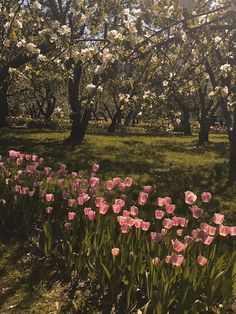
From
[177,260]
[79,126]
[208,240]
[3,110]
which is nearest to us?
[177,260]

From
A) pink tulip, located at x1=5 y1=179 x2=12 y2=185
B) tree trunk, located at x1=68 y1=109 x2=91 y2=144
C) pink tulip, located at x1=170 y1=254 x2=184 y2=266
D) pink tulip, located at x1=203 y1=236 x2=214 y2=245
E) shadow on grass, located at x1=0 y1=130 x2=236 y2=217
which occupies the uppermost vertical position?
tree trunk, located at x1=68 y1=109 x2=91 y2=144

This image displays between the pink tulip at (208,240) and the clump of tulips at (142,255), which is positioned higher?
the pink tulip at (208,240)

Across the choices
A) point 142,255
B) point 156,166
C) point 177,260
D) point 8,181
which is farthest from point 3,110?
point 177,260

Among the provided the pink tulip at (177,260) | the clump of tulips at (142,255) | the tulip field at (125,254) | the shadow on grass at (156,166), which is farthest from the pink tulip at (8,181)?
the shadow on grass at (156,166)

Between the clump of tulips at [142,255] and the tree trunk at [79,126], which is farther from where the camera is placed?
the tree trunk at [79,126]

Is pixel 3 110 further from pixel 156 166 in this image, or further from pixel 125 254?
pixel 125 254

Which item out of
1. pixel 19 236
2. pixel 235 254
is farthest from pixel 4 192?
pixel 235 254

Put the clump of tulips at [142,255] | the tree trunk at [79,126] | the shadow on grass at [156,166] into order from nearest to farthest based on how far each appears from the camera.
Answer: the clump of tulips at [142,255], the shadow on grass at [156,166], the tree trunk at [79,126]

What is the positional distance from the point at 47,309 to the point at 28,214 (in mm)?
1840

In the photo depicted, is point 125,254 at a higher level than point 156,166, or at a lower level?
higher

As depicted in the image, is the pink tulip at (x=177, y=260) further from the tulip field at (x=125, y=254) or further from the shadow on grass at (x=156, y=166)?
the shadow on grass at (x=156, y=166)

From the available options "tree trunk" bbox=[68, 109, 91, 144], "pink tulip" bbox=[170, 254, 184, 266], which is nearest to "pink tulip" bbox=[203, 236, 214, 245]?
"pink tulip" bbox=[170, 254, 184, 266]

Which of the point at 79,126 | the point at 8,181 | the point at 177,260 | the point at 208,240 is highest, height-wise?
the point at 79,126

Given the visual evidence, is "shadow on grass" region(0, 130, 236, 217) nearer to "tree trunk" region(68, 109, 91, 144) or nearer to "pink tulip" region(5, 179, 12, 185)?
"tree trunk" region(68, 109, 91, 144)
